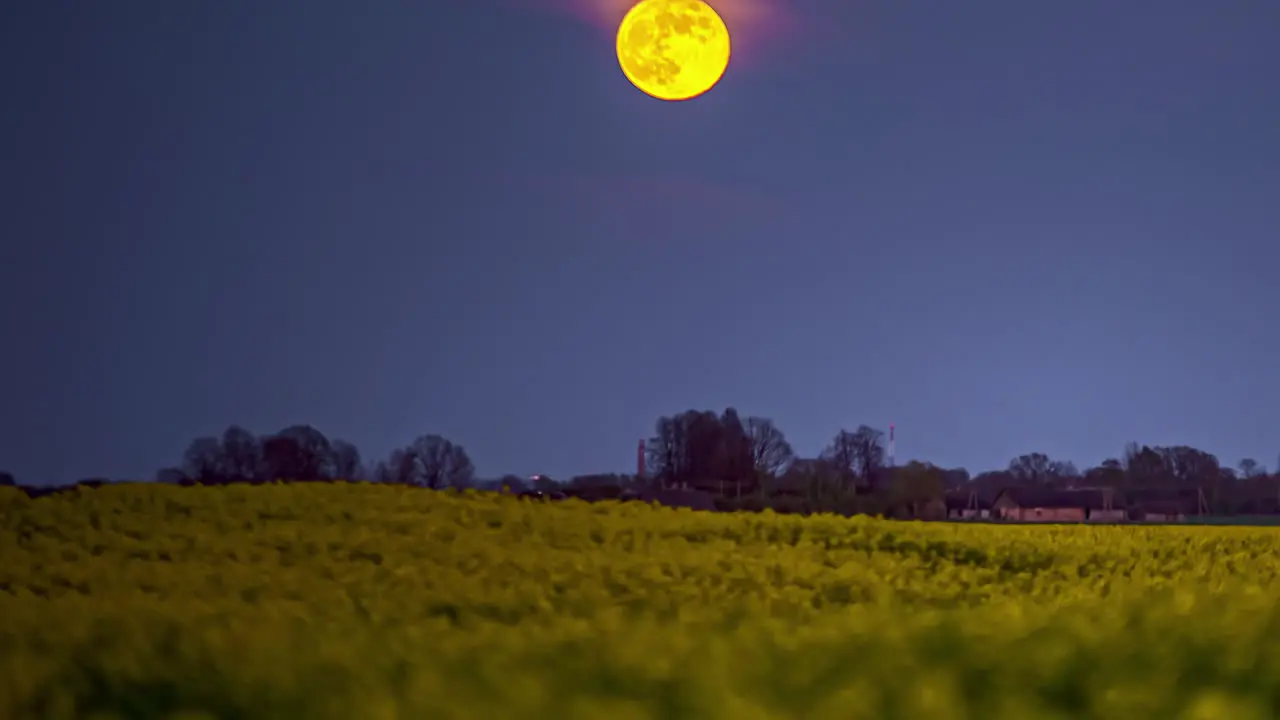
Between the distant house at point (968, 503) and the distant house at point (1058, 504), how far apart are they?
418 millimetres

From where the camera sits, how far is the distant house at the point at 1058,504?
1479 inches

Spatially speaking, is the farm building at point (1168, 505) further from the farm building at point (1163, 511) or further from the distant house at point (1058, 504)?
the distant house at point (1058, 504)

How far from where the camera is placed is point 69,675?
11.2ft

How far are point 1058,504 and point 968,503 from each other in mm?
3498

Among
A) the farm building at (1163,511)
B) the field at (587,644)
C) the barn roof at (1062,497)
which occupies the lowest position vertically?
the field at (587,644)

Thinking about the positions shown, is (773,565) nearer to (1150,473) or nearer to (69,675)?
(69,675)

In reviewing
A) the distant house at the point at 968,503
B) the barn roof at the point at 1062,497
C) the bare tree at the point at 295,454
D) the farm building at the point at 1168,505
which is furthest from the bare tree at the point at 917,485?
the bare tree at the point at 295,454

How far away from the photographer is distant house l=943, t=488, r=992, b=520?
39188mm

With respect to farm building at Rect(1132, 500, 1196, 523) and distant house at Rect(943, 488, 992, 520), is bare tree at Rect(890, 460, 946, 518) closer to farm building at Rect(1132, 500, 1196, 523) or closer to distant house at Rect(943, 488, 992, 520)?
distant house at Rect(943, 488, 992, 520)

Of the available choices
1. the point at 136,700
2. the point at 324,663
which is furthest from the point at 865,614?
the point at 136,700

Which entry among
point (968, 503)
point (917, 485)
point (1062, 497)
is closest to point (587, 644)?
point (917, 485)

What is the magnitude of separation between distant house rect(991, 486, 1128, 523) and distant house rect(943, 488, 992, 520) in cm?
42

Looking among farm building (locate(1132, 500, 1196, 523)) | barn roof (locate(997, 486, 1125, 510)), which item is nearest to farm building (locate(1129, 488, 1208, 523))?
farm building (locate(1132, 500, 1196, 523))

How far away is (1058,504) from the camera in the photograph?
41.1 meters
